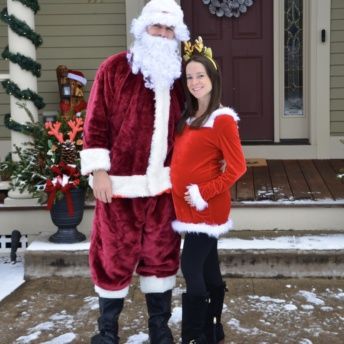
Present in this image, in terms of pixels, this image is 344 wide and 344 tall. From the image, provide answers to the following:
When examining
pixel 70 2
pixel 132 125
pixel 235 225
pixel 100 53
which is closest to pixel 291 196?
pixel 235 225

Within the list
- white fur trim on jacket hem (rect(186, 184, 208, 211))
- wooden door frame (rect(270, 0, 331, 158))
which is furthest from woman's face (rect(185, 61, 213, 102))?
wooden door frame (rect(270, 0, 331, 158))

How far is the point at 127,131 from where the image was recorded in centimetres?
299

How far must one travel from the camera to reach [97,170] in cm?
301

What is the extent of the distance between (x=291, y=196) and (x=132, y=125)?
2.23 metres

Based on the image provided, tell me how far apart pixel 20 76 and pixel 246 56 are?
264 centimetres

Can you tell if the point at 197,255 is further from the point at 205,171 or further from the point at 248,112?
the point at 248,112

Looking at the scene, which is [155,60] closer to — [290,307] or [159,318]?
[159,318]

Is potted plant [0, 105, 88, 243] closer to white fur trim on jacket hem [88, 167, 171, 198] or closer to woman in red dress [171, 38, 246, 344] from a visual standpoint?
white fur trim on jacket hem [88, 167, 171, 198]

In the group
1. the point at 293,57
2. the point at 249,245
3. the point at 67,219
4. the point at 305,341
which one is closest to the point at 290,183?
the point at 249,245

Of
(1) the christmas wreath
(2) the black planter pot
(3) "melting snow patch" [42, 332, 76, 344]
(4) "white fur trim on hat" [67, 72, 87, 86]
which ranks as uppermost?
(1) the christmas wreath

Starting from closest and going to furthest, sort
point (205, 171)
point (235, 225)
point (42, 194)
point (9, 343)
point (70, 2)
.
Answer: point (205, 171) → point (9, 343) → point (42, 194) → point (235, 225) → point (70, 2)

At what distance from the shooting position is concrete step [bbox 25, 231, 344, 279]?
425 cm

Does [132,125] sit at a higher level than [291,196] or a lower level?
higher

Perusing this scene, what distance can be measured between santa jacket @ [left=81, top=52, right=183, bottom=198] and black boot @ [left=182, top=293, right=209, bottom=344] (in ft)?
1.76
